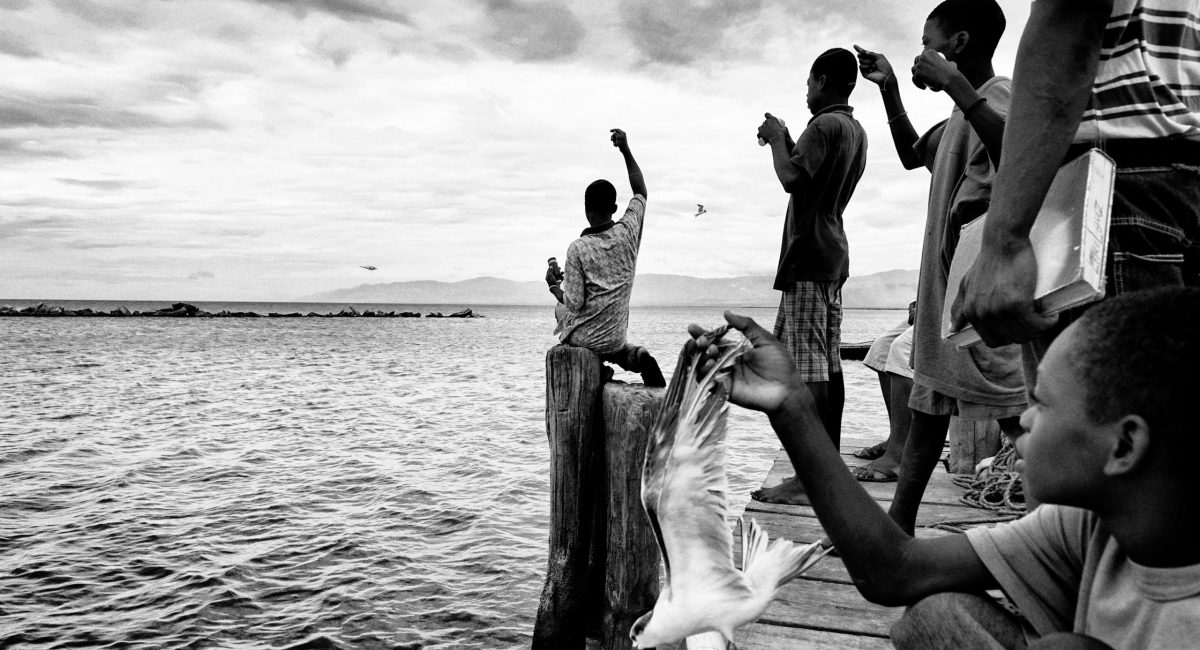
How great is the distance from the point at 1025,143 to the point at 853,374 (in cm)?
2140

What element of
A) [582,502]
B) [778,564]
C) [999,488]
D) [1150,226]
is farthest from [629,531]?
[1150,226]

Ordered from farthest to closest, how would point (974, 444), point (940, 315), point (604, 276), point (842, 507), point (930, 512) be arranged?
point (604, 276) → point (974, 444) → point (930, 512) → point (940, 315) → point (842, 507)

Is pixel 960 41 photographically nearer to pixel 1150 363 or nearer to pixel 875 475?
pixel 1150 363

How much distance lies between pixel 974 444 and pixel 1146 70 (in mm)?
4407

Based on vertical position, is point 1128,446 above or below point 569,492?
above

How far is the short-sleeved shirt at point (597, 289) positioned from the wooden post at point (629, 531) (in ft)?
5.44

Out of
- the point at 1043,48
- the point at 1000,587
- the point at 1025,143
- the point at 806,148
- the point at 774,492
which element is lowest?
the point at 774,492

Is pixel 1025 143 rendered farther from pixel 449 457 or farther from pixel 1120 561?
pixel 449 457

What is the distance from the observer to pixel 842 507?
1.66 m

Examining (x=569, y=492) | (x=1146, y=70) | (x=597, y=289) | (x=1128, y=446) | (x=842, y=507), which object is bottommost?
(x=569, y=492)

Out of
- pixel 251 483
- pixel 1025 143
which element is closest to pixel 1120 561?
pixel 1025 143

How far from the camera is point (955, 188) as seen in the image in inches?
127

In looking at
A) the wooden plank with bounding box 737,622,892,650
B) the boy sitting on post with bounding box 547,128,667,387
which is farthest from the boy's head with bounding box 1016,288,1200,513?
the boy sitting on post with bounding box 547,128,667,387

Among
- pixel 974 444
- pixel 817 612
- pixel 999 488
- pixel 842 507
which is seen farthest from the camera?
pixel 974 444
